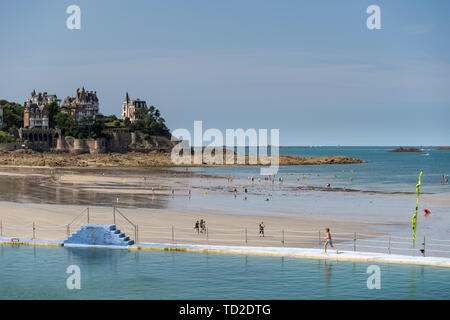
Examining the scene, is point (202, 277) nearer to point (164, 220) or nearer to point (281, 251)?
point (281, 251)

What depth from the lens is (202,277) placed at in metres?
23.3

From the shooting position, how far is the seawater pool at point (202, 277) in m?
21.3

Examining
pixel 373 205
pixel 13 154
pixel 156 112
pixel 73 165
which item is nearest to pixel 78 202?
pixel 373 205

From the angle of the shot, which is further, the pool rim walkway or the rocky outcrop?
the rocky outcrop

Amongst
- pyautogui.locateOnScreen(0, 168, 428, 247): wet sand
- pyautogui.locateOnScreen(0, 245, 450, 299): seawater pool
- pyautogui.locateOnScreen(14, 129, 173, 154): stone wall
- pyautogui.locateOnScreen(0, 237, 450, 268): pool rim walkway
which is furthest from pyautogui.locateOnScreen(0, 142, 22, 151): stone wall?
pyautogui.locateOnScreen(0, 245, 450, 299): seawater pool

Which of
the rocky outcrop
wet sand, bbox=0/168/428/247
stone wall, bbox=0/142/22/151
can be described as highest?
stone wall, bbox=0/142/22/151

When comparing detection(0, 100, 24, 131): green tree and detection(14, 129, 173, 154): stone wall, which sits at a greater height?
detection(0, 100, 24, 131): green tree

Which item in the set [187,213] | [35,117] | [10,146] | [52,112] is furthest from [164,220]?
[52,112]

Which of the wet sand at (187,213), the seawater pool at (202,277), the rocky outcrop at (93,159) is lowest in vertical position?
the seawater pool at (202,277)

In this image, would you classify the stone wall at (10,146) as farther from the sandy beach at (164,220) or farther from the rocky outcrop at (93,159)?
the sandy beach at (164,220)

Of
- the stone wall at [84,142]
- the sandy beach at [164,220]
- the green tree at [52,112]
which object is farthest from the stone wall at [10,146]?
the sandy beach at [164,220]

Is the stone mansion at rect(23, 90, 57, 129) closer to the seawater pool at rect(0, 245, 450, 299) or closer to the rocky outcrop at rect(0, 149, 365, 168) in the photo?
the rocky outcrop at rect(0, 149, 365, 168)

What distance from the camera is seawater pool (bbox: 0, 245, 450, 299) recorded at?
21312 mm
